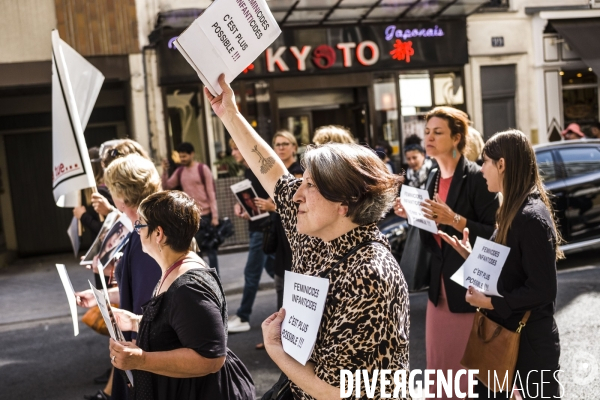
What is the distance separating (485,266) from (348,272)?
4.95 feet

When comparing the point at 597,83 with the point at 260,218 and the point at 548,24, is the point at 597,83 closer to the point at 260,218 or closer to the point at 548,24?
the point at 548,24

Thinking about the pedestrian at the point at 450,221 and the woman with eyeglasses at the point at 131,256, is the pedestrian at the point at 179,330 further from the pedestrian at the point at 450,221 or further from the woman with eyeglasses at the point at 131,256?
the pedestrian at the point at 450,221

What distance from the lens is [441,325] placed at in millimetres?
4188

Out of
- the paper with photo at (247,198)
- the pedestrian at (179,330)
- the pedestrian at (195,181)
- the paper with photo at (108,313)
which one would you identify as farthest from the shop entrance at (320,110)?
the paper with photo at (108,313)

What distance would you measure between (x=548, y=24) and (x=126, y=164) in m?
14.0

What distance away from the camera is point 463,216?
4262 mm

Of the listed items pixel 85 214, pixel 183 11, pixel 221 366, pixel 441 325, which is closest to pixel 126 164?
pixel 221 366

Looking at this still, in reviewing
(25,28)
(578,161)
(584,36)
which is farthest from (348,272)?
(584,36)

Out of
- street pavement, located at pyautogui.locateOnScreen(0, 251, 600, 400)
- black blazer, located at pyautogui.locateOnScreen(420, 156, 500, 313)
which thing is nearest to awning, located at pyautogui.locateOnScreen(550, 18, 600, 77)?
street pavement, located at pyautogui.locateOnScreen(0, 251, 600, 400)

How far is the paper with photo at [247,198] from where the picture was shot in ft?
21.3

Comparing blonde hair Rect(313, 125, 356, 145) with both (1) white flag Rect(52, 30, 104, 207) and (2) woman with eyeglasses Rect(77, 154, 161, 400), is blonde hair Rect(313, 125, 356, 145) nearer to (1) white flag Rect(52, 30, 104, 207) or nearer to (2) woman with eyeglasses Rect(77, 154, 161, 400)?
(1) white flag Rect(52, 30, 104, 207)

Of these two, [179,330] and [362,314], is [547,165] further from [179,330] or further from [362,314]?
[362,314]

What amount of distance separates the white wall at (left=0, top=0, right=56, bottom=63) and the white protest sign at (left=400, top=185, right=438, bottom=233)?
1002 cm

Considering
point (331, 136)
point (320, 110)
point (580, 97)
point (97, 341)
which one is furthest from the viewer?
point (580, 97)
